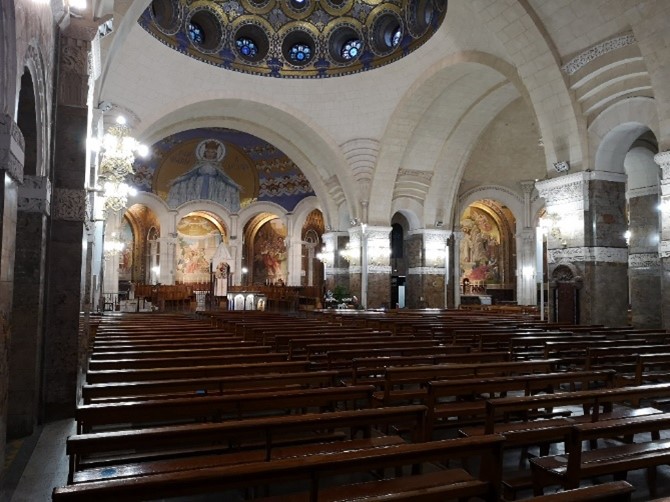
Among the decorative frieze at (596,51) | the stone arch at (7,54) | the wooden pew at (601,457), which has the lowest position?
the wooden pew at (601,457)

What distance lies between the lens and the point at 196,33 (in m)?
19.6

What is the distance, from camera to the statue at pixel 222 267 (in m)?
28.7

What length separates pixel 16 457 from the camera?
405cm

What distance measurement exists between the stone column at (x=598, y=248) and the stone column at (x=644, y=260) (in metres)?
1.03

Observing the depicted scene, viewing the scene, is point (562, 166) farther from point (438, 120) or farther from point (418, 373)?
point (418, 373)

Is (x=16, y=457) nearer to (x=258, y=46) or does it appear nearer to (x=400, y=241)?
(x=258, y=46)

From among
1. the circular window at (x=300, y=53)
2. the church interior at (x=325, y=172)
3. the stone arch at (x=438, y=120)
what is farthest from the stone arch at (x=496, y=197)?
the circular window at (x=300, y=53)

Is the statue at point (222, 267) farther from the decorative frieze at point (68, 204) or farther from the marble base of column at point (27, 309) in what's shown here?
the marble base of column at point (27, 309)

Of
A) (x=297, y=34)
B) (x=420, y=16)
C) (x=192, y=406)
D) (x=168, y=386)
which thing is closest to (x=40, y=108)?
(x=168, y=386)

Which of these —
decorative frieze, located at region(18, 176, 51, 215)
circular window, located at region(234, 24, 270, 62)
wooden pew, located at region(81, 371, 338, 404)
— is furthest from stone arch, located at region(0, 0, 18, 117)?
circular window, located at region(234, 24, 270, 62)

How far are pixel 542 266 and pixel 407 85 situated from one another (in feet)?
36.2

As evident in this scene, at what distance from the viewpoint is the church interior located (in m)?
5.17

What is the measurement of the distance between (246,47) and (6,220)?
61.8 ft

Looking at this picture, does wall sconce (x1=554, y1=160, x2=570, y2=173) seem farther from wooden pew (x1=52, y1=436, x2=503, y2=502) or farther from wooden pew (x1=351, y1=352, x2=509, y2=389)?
wooden pew (x1=52, y1=436, x2=503, y2=502)
